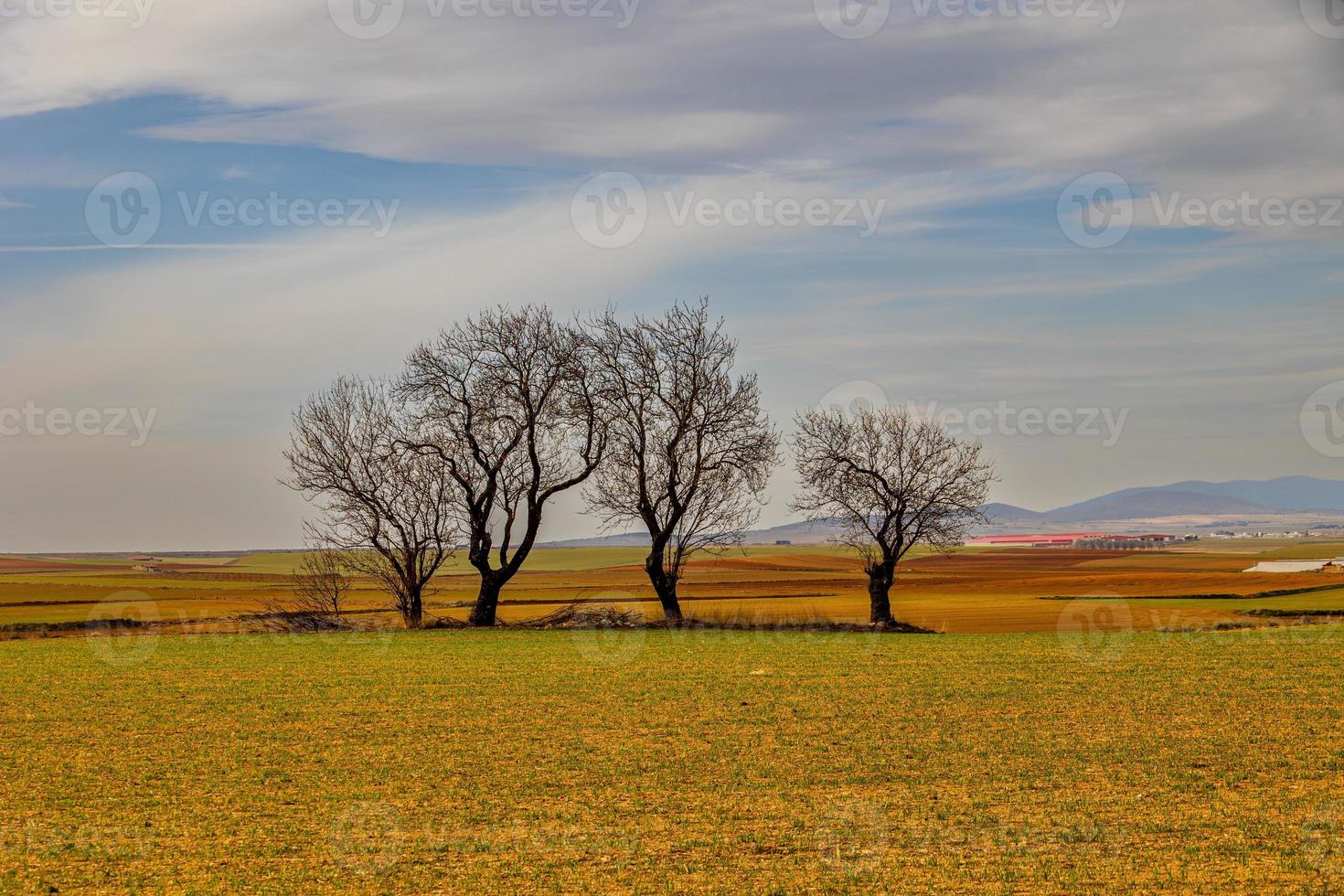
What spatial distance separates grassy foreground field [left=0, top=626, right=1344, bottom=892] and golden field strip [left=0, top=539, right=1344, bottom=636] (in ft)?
60.3

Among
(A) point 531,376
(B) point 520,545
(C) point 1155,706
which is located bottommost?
(C) point 1155,706

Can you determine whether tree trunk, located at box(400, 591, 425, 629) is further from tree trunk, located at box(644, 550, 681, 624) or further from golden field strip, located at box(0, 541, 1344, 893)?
golden field strip, located at box(0, 541, 1344, 893)

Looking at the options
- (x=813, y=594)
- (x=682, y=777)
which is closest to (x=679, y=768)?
(x=682, y=777)

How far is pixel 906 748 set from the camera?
53.7 ft

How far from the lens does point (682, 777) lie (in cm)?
1473

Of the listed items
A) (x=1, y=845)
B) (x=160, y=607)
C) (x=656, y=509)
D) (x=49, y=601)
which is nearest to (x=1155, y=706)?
(x=1, y=845)

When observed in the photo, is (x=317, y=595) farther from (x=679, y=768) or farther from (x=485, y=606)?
(x=679, y=768)

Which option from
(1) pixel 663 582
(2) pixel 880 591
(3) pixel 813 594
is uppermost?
(1) pixel 663 582

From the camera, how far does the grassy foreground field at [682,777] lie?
10.7 metres

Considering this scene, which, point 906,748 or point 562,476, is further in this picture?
point 562,476

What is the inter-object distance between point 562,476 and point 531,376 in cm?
385

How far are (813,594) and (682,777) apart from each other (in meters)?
77.9

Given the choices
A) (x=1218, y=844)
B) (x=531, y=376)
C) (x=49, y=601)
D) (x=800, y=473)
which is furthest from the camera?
(x=49, y=601)

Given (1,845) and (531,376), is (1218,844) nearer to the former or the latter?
(1,845)
